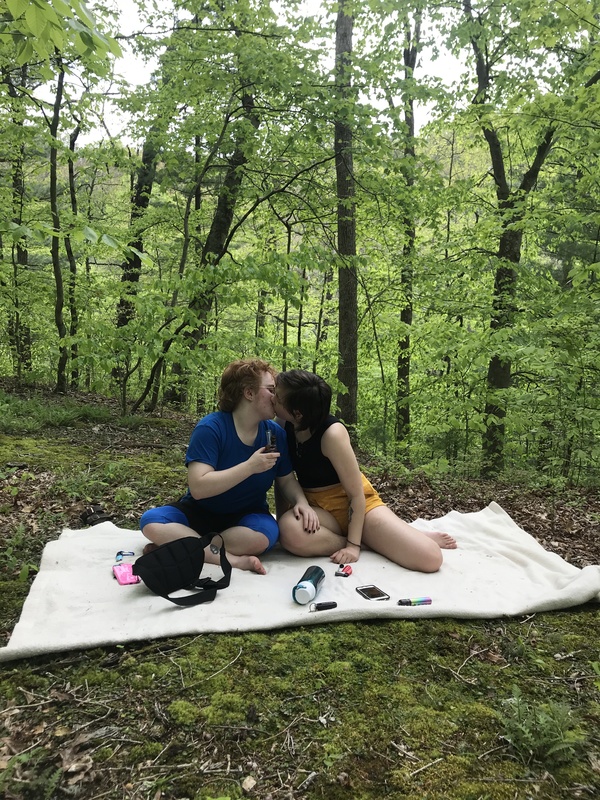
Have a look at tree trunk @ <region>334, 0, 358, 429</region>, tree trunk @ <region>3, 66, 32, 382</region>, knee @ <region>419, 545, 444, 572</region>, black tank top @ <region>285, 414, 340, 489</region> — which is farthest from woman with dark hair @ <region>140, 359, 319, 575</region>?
tree trunk @ <region>3, 66, 32, 382</region>

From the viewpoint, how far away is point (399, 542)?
315 cm

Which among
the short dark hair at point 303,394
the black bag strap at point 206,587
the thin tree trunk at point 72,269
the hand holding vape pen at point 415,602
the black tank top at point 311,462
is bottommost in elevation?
the hand holding vape pen at point 415,602

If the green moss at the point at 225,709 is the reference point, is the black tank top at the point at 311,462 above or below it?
above

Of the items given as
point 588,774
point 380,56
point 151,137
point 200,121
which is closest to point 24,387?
point 151,137

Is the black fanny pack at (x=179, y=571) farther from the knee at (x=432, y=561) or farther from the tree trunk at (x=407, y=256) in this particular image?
the tree trunk at (x=407, y=256)

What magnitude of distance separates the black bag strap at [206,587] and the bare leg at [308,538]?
0.47m

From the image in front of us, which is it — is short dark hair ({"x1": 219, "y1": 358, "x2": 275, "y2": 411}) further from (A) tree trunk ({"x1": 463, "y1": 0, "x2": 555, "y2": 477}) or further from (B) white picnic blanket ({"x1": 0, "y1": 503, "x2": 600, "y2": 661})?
(A) tree trunk ({"x1": 463, "y1": 0, "x2": 555, "y2": 477})

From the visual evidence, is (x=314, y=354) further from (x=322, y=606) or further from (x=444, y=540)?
(x=322, y=606)

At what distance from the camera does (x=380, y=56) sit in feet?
21.5

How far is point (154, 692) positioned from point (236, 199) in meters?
7.75

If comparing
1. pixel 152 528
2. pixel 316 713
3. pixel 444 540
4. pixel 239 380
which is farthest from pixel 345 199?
pixel 316 713

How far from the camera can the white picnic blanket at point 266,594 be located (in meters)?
2.30

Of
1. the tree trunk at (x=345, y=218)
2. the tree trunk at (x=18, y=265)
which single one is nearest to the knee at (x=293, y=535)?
the tree trunk at (x=345, y=218)

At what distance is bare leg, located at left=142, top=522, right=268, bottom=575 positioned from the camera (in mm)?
2982
